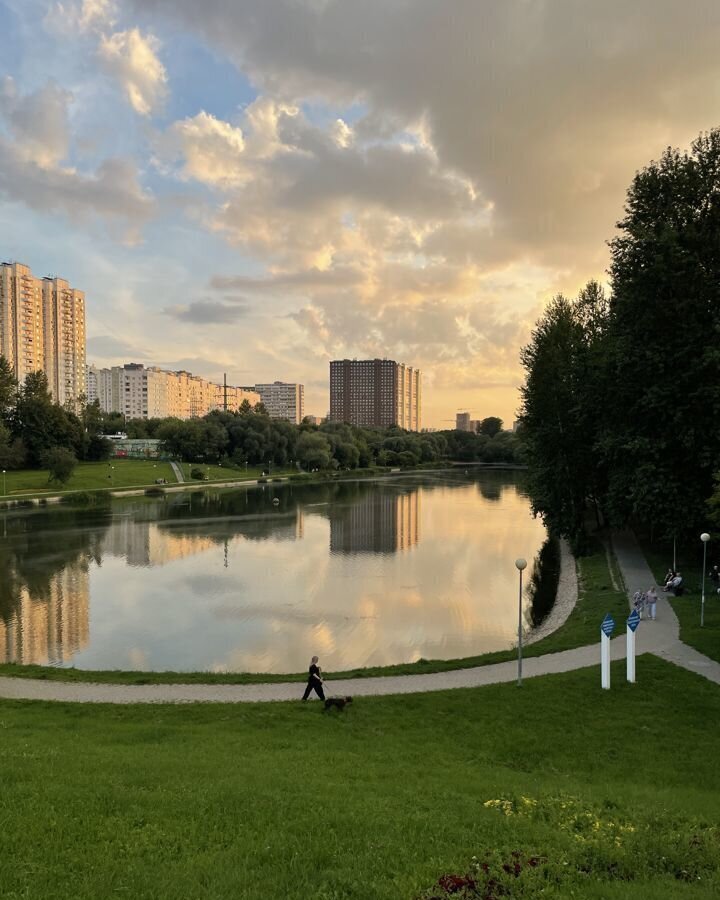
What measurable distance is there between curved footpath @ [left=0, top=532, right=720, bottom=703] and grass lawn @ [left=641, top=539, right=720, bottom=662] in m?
0.50

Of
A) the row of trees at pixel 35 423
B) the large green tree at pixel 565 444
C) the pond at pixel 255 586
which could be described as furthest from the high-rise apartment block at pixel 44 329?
the large green tree at pixel 565 444

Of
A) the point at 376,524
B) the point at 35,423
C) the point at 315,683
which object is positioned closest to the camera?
the point at 315,683

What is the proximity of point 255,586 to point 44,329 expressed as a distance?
117735 millimetres

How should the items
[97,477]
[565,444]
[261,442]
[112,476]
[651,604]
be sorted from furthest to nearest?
[261,442]
[112,476]
[97,477]
[565,444]
[651,604]

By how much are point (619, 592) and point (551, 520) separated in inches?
436

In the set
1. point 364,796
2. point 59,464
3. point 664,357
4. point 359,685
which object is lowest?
point 359,685

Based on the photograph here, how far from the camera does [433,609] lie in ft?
78.4

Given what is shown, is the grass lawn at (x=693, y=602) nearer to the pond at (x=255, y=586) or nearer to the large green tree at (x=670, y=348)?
the large green tree at (x=670, y=348)

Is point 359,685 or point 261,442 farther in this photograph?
point 261,442

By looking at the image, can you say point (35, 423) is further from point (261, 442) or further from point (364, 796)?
point (364, 796)

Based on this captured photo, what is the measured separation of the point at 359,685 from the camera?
532 inches

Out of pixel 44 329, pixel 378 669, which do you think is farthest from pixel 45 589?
pixel 44 329

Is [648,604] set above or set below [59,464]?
below

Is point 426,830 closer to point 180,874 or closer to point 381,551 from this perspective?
point 180,874
